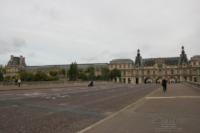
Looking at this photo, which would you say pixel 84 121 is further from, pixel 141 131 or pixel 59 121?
pixel 141 131

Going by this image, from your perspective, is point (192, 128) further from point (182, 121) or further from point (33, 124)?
point (33, 124)

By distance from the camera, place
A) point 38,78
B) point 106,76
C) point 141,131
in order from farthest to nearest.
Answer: point 106,76
point 38,78
point 141,131

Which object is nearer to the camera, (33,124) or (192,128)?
(192,128)

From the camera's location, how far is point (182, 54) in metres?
199

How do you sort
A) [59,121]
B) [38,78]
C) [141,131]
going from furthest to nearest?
[38,78] → [59,121] → [141,131]

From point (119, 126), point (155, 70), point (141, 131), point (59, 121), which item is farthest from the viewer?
point (155, 70)

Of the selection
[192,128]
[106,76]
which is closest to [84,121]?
[192,128]

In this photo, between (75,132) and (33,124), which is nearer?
(75,132)

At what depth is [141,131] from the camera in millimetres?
10414

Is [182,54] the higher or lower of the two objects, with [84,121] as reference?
higher

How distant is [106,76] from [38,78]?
1641 inches

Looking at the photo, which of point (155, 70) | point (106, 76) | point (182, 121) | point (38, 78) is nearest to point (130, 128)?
point (182, 121)

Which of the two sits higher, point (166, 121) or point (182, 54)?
point (182, 54)

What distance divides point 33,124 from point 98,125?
236 cm
